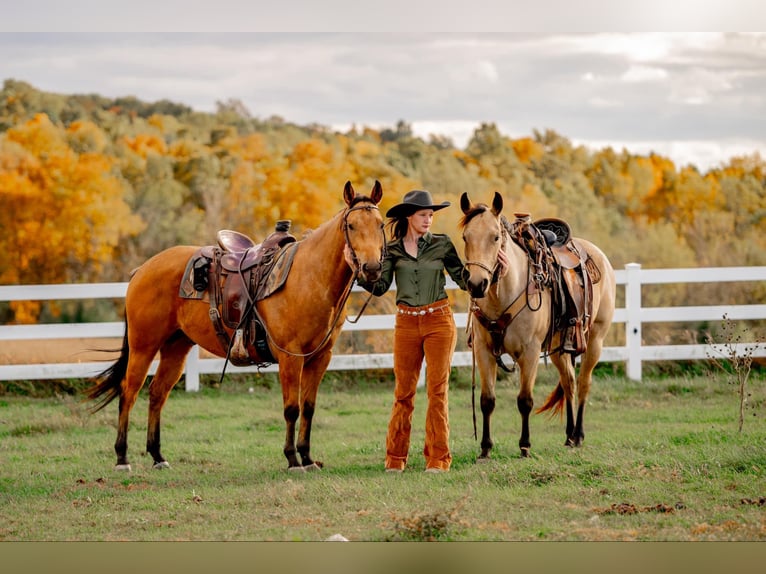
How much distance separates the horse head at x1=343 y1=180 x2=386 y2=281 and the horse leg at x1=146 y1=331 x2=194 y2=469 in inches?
73.1

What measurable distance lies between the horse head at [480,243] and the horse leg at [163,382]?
2.37 m

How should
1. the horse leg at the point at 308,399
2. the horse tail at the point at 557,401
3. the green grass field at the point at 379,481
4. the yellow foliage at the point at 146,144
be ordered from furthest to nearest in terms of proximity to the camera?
the yellow foliage at the point at 146,144
the horse tail at the point at 557,401
the horse leg at the point at 308,399
the green grass field at the point at 379,481

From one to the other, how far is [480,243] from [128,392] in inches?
113

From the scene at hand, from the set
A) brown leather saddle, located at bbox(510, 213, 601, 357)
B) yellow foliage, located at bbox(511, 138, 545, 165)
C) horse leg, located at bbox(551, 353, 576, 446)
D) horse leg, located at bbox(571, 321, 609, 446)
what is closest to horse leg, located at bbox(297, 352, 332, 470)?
brown leather saddle, located at bbox(510, 213, 601, 357)

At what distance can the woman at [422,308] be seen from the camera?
613 cm

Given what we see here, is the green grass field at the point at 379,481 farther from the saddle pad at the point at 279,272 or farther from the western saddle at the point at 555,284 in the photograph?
the saddle pad at the point at 279,272

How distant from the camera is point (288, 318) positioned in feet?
21.0

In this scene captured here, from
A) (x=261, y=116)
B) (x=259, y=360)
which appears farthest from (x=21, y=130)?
(x=259, y=360)

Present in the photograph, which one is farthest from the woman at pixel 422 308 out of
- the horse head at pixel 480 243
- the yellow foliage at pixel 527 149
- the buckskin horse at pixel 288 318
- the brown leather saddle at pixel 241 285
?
the yellow foliage at pixel 527 149

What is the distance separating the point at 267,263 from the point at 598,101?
12717mm

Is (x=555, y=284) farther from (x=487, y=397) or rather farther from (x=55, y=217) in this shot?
(x=55, y=217)

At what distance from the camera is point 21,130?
16609mm

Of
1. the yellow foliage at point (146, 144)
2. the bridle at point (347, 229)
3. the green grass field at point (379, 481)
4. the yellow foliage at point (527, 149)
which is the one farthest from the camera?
the yellow foliage at point (527, 149)

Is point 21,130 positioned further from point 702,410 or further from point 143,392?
point 702,410
